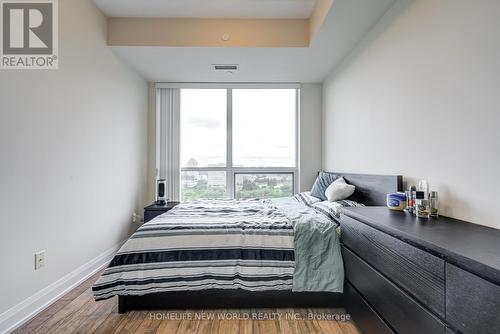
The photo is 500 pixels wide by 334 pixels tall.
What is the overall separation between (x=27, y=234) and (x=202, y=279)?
127 centimetres

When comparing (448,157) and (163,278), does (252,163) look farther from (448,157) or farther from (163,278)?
(448,157)

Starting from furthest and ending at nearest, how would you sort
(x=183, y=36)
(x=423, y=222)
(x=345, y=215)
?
1. (x=183, y=36)
2. (x=345, y=215)
3. (x=423, y=222)

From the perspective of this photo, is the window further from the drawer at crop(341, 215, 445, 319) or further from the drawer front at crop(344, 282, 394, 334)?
the drawer at crop(341, 215, 445, 319)

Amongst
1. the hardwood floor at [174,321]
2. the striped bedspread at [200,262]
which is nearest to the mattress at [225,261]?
the striped bedspread at [200,262]

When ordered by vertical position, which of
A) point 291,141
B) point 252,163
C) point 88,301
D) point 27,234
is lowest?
point 88,301

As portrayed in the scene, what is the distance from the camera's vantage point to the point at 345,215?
5.70 ft

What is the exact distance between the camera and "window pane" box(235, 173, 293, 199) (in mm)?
4020

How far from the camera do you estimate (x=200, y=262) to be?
179 cm

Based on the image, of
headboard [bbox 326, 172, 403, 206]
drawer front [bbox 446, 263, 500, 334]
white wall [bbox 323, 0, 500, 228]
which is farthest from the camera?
headboard [bbox 326, 172, 403, 206]

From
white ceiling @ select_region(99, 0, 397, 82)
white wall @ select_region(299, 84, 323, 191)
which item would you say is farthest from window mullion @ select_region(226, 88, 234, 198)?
white wall @ select_region(299, 84, 323, 191)

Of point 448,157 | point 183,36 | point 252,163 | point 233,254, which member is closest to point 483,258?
point 448,157

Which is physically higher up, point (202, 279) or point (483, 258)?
point (483, 258)

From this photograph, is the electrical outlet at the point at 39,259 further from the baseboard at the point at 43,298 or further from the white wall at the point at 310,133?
the white wall at the point at 310,133

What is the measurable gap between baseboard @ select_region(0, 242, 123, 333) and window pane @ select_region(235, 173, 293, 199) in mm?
2142
